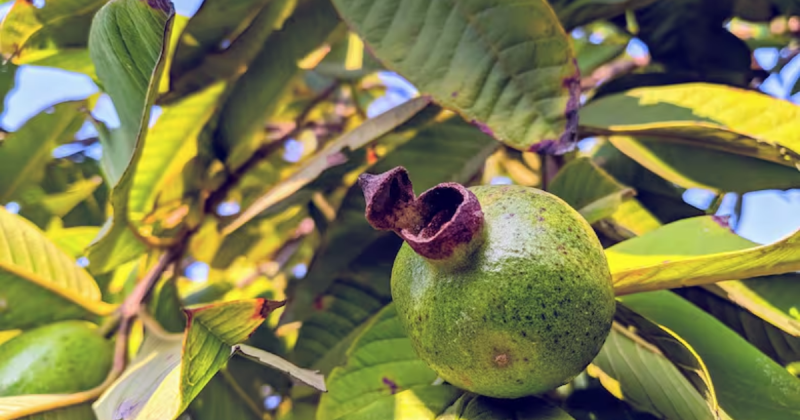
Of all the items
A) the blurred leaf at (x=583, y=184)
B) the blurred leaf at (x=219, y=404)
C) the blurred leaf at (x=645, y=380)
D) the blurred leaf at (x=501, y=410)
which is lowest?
the blurred leaf at (x=219, y=404)

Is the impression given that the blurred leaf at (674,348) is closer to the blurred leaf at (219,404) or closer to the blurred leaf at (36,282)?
the blurred leaf at (219,404)

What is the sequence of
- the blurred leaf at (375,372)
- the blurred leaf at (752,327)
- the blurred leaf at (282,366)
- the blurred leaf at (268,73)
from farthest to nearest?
the blurred leaf at (268,73) → the blurred leaf at (752,327) → the blurred leaf at (375,372) → the blurred leaf at (282,366)

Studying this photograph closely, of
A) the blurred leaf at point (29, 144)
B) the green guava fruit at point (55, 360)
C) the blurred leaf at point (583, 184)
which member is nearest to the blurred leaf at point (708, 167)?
the blurred leaf at point (583, 184)

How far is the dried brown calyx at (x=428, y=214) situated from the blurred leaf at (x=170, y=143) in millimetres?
738

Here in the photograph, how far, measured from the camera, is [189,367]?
677 mm

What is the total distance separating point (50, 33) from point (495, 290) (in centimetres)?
99

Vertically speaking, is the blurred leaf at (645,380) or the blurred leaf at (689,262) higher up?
the blurred leaf at (689,262)

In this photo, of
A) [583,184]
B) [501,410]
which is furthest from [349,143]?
[501,410]

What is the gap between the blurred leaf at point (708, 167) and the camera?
102cm

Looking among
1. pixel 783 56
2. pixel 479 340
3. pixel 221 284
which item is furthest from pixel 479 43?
pixel 783 56

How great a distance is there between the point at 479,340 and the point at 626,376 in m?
0.29

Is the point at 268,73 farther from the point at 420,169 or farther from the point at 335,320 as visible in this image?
the point at 335,320

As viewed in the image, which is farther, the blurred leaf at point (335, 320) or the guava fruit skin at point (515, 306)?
the blurred leaf at point (335, 320)

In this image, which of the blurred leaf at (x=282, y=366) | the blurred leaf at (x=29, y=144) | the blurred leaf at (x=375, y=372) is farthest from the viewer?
the blurred leaf at (x=29, y=144)
